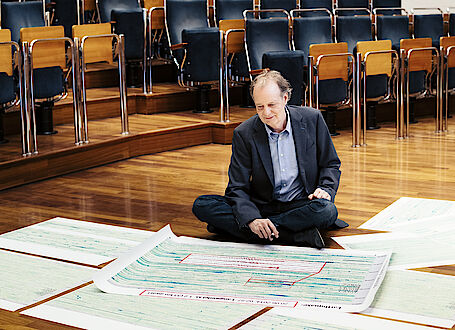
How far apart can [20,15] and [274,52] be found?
1154 millimetres

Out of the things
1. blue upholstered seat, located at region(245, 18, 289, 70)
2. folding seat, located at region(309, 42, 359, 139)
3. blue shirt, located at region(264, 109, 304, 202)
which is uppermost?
blue upholstered seat, located at region(245, 18, 289, 70)

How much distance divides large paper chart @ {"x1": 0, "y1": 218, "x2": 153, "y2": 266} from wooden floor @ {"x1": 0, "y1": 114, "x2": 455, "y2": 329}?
0.23 ft

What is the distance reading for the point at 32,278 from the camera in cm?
160

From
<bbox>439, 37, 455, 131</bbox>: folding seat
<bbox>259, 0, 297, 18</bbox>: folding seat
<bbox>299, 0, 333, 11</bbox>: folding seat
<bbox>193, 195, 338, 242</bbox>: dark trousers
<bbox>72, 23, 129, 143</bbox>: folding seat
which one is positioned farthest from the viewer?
<bbox>299, 0, 333, 11</bbox>: folding seat

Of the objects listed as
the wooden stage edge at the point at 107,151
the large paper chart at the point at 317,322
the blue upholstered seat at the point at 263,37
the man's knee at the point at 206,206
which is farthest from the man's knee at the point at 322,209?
the blue upholstered seat at the point at 263,37

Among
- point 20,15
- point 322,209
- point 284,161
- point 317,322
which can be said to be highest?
point 20,15

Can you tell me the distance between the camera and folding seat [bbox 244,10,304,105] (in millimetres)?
3146

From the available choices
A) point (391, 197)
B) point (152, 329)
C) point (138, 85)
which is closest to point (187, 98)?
point (138, 85)

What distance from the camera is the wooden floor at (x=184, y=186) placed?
2131 mm

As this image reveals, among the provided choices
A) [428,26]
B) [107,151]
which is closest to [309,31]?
[428,26]

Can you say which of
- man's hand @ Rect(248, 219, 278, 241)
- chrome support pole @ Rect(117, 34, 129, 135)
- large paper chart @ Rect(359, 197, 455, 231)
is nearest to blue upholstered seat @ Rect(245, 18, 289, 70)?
chrome support pole @ Rect(117, 34, 129, 135)

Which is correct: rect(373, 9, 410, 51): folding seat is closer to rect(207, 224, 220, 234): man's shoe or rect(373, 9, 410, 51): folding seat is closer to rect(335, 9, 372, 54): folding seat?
rect(335, 9, 372, 54): folding seat

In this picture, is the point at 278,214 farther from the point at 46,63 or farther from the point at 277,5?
the point at 277,5

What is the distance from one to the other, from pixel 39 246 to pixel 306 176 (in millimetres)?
709
